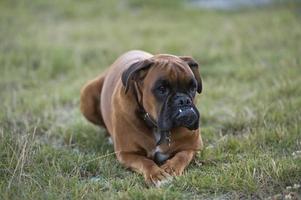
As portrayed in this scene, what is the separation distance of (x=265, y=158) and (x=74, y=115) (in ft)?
9.26

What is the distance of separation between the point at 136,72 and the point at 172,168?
2.56ft

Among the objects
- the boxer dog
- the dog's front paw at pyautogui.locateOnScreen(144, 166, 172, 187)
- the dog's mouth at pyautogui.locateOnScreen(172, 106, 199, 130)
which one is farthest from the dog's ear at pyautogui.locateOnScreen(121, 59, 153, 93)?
the dog's front paw at pyautogui.locateOnScreen(144, 166, 172, 187)

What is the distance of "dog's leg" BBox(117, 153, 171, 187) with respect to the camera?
194 inches

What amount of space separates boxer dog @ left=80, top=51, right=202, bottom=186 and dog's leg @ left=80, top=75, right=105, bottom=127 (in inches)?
31.1

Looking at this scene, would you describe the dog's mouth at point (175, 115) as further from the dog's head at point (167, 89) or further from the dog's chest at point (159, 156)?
the dog's chest at point (159, 156)

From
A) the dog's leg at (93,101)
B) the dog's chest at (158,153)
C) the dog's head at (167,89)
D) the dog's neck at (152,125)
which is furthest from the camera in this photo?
the dog's leg at (93,101)

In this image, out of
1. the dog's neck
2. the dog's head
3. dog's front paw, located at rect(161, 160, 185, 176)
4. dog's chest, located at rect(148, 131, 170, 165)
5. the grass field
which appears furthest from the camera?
dog's chest, located at rect(148, 131, 170, 165)

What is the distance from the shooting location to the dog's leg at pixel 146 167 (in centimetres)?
493

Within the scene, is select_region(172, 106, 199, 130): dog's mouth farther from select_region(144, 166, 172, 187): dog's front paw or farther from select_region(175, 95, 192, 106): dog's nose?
select_region(144, 166, 172, 187): dog's front paw

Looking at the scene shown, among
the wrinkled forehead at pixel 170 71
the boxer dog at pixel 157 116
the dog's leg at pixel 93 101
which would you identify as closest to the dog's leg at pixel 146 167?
the boxer dog at pixel 157 116

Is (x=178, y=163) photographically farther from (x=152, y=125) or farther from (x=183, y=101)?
(x=183, y=101)

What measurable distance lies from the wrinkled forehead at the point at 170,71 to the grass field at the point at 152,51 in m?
0.72

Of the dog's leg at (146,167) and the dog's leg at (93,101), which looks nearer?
the dog's leg at (146,167)

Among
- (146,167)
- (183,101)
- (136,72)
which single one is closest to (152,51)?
(136,72)
